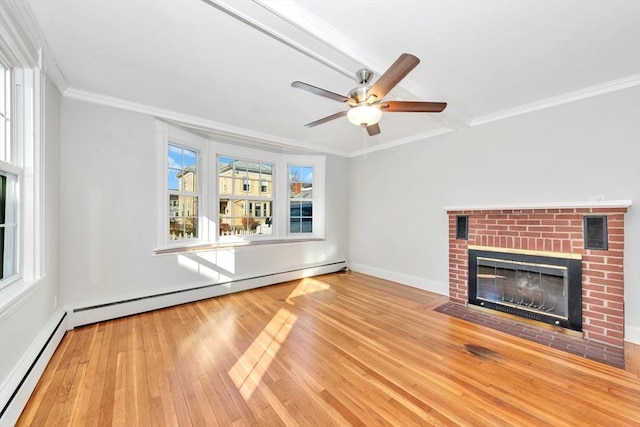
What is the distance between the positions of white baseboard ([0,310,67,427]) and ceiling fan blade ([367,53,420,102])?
301 cm

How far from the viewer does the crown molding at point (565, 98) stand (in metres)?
2.50

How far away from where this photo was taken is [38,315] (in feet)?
6.84

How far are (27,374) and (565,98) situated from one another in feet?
17.7

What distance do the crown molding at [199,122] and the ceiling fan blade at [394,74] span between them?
8.32ft

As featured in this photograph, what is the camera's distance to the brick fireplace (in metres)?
2.48

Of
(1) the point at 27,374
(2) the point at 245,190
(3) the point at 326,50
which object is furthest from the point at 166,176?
(3) the point at 326,50

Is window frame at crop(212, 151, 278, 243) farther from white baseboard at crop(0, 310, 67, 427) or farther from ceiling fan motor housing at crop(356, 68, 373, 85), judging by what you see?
ceiling fan motor housing at crop(356, 68, 373, 85)

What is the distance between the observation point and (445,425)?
60.7 inches

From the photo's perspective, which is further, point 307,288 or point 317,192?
point 317,192

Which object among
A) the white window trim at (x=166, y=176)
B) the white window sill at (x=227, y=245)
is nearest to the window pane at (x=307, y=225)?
the white window sill at (x=227, y=245)

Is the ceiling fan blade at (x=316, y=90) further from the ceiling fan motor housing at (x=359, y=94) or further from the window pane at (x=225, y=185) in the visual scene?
the window pane at (x=225, y=185)

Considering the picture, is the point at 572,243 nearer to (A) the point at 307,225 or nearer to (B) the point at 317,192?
(B) the point at 317,192

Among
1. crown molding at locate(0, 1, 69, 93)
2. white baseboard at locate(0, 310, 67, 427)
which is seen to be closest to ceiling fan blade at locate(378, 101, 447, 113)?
crown molding at locate(0, 1, 69, 93)

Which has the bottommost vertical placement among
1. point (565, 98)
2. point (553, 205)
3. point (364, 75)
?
point (553, 205)
